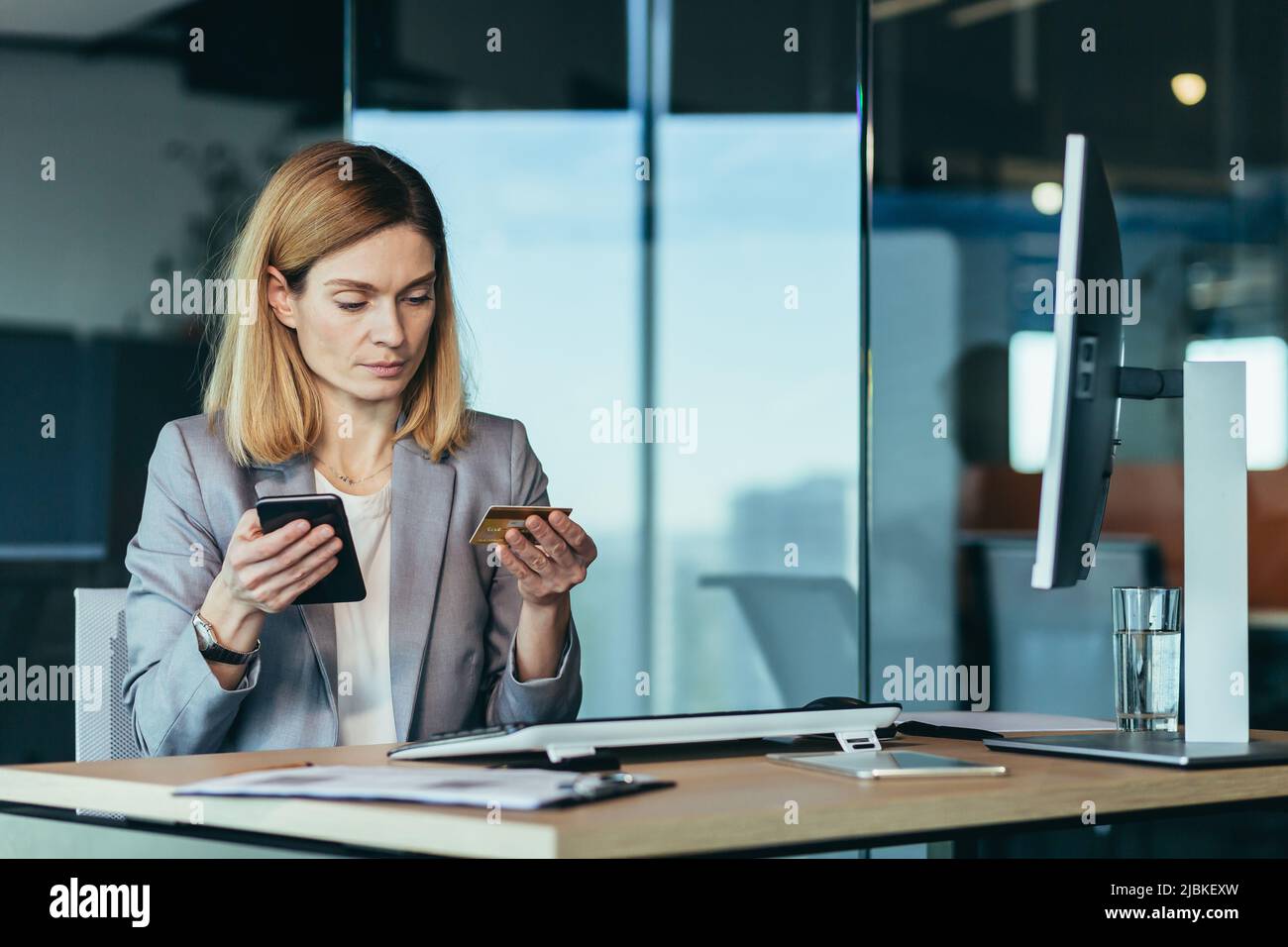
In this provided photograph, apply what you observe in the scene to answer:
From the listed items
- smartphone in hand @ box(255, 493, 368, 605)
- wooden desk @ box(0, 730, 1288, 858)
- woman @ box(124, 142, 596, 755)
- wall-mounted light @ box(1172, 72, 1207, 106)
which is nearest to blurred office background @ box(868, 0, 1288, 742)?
wall-mounted light @ box(1172, 72, 1207, 106)

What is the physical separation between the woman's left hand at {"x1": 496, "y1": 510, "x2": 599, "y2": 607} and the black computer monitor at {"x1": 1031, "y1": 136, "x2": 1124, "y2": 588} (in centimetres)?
75

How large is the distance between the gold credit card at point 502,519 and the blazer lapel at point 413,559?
0.45 m

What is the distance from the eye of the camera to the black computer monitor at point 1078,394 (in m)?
1.48

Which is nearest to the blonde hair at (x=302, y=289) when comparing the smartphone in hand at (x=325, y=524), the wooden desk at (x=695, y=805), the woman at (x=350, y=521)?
the woman at (x=350, y=521)

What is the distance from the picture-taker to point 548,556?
2104 millimetres

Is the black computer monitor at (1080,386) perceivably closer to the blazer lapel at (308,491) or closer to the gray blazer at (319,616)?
the gray blazer at (319,616)

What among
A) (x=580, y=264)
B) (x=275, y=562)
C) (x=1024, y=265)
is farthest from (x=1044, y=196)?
(x=275, y=562)

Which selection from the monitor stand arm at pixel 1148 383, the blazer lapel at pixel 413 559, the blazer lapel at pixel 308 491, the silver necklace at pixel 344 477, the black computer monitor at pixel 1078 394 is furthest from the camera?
the silver necklace at pixel 344 477

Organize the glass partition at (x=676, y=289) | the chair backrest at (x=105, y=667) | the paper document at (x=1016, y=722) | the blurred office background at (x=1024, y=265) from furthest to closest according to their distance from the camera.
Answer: the glass partition at (x=676, y=289) < the blurred office background at (x=1024, y=265) < the chair backrest at (x=105, y=667) < the paper document at (x=1016, y=722)

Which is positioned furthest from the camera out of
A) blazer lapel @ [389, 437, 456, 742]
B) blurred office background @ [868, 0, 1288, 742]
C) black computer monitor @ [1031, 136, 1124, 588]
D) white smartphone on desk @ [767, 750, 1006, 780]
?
blurred office background @ [868, 0, 1288, 742]

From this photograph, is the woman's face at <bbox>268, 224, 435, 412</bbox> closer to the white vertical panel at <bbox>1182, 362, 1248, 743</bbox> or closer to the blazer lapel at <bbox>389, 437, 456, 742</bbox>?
the blazer lapel at <bbox>389, 437, 456, 742</bbox>

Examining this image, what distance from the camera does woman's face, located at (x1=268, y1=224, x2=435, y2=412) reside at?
2.56 meters

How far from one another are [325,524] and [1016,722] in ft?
3.21
